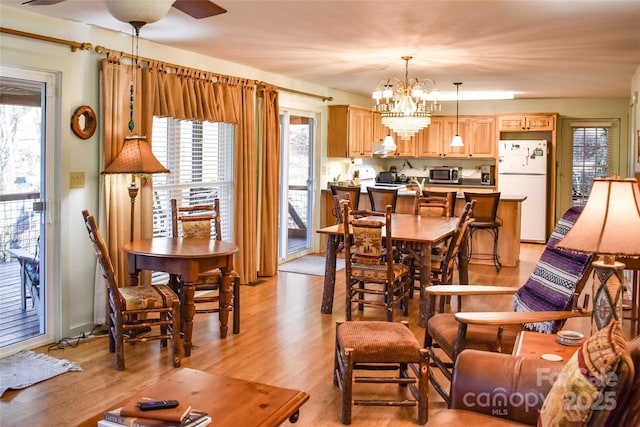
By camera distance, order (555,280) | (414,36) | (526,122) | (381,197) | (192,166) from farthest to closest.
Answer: (526,122) < (381,197) < (192,166) < (414,36) < (555,280)

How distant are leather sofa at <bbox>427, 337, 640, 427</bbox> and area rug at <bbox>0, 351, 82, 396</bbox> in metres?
2.60

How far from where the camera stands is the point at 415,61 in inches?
236

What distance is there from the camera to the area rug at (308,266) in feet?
23.5

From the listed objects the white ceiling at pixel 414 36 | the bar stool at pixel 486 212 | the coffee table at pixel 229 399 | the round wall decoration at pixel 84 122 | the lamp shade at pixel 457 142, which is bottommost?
the coffee table at pixel 229 399

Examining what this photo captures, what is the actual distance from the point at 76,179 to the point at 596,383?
12.8 feet

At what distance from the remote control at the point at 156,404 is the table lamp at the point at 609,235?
1660mm

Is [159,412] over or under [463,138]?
under

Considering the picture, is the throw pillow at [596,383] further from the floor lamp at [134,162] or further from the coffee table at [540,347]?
the floor lamp at [134,162]

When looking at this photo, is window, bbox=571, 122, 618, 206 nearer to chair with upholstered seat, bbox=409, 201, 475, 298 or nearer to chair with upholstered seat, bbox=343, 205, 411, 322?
chair with upholstered seat, bbox=409, 201, 475, 298

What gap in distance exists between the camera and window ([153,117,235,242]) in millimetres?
5555

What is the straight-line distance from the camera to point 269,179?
680 centimetres

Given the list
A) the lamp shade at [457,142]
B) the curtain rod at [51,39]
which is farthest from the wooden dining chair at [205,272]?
the lamp shade at [457,142]

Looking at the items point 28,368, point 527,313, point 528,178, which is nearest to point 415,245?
point 527,313

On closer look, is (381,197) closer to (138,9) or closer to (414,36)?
(414,36)
